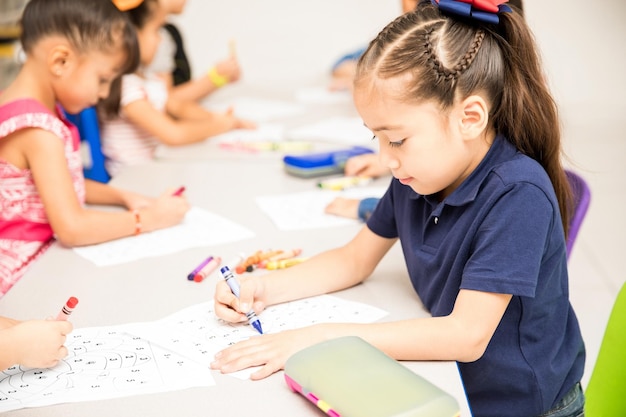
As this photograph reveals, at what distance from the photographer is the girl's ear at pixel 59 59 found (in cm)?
147

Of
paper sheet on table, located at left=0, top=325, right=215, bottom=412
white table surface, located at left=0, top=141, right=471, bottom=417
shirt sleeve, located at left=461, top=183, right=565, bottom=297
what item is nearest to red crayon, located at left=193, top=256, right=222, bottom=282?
white table surface, located at left=0, top=141, right=471, bottom=417

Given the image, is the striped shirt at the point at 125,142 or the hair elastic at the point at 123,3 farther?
the striped shirt at the point at 125,142

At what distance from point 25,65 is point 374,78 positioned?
91cm

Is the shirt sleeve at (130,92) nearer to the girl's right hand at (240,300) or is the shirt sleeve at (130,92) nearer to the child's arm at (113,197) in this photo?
the child's arm at (113,197)

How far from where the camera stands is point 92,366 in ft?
3.06

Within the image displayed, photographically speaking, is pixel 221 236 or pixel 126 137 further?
pixel 126 137

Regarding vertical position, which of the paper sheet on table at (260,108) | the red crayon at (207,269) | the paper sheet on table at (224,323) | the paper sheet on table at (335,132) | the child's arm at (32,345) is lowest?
the paper sheet on table at (260,108)

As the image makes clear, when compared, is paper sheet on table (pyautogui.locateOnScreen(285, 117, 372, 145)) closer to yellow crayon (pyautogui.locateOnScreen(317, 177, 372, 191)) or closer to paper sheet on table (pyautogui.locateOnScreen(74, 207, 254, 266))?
yellow crayon (pyautogui.locateOnScreen(317, 177, 372, 191))

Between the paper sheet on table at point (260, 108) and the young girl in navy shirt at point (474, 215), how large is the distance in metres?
1.43

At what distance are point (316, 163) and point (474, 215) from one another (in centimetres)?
83

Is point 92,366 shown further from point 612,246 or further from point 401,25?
point 612,246

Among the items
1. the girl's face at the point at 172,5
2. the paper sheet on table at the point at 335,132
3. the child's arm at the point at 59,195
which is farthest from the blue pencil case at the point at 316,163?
the girl's face at the point at 172,5

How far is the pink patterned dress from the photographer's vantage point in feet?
4.64

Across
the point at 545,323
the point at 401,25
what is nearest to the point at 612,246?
the point at 545,323
